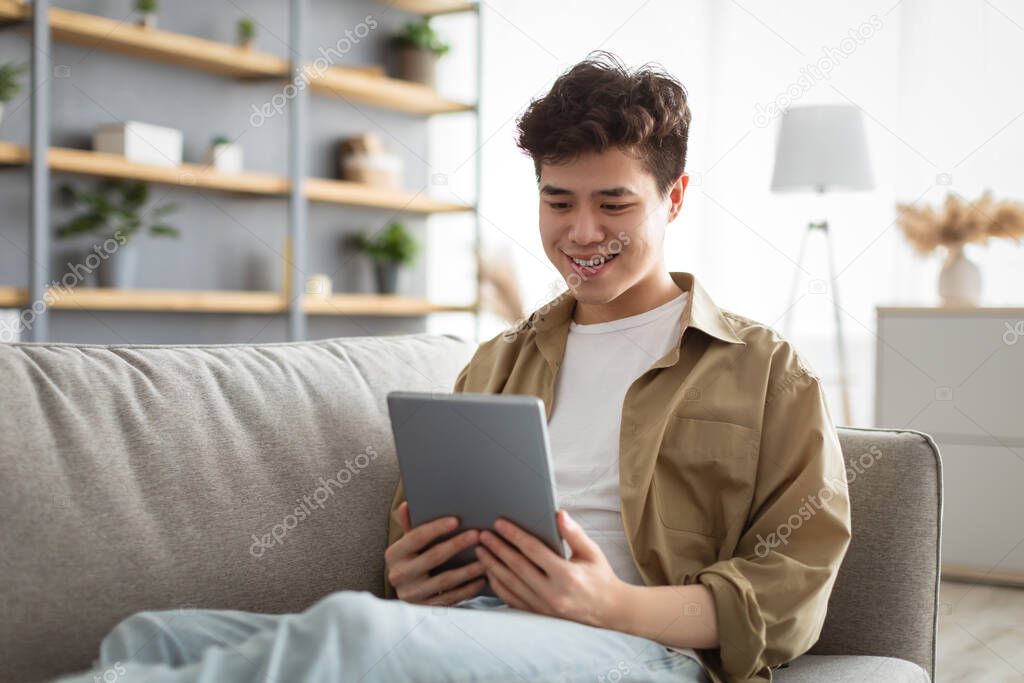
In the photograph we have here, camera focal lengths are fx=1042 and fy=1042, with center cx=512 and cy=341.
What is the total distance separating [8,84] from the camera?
10.0 ft

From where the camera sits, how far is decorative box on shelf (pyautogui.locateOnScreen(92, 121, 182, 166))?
134 inches

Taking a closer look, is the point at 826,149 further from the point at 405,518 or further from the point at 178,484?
the point at 178,484

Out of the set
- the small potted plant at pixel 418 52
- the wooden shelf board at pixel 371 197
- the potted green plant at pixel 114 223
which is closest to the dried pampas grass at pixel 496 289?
the wooden shelf board at pixel 371 197

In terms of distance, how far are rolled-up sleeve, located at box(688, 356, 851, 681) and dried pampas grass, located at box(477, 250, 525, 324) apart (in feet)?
10.7

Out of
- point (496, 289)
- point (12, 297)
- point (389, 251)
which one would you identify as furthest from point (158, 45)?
point (496, 289)

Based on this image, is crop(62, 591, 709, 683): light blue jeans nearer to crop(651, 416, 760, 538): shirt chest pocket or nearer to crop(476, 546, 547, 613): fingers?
crop(476, 546, 547, 613): fingers

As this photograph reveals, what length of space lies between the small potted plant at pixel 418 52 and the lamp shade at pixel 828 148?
1669 mm

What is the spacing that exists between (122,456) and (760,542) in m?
0.80

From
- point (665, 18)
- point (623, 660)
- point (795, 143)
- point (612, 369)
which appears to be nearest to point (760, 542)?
point (623, 660)

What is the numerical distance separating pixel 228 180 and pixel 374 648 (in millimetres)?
2980

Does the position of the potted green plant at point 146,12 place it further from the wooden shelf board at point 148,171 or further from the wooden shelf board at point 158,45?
the wooden shelf board at point 148,171

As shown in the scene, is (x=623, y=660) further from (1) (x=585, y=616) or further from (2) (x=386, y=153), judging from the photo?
(2) (x=386, y=153)

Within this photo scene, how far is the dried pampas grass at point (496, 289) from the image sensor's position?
4.58m

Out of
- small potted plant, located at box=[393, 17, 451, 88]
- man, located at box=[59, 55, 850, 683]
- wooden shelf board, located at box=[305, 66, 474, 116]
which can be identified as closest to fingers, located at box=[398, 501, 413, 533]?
man, located at box=[59, 55, 850, 683]
